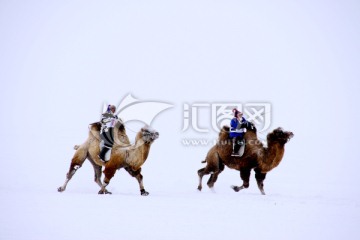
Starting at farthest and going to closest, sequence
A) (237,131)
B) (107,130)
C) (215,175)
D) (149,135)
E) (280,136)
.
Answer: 1. (215,175)
2. (237,131)
3. (280,136)
4. (107,130)
5. (149,135)

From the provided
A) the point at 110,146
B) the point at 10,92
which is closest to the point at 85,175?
the point at 110,146

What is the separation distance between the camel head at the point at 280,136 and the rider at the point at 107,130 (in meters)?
4.56

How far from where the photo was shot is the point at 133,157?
45.1 feet

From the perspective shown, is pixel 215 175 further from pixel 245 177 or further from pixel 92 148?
pixel 92 148

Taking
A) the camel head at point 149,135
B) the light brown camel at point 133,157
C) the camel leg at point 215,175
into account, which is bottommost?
the camel leg at point 215,175

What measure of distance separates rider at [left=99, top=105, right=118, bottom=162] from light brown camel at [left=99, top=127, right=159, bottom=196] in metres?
0.45

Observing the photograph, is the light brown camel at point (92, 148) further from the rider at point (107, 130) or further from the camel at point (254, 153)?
the camel at point (254, 153)

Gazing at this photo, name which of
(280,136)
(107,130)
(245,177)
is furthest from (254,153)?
(107,130)

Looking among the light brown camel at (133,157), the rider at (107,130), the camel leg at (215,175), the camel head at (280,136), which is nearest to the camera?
the light brown camel at (133,157)

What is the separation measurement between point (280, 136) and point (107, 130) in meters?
5.00

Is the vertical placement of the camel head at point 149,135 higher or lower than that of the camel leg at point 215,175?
higher

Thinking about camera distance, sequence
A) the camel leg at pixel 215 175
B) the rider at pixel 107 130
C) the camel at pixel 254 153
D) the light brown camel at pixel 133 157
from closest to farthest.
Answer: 1. the light brown camel at pixel 133 157
2. the rider at pixel 107 130
3. the camel at pixel 254 153
4. the camel leg at pixel 215 175

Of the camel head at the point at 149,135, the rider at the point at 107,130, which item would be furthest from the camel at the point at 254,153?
the rider at the point at 107,130

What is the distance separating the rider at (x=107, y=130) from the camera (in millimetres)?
14250
